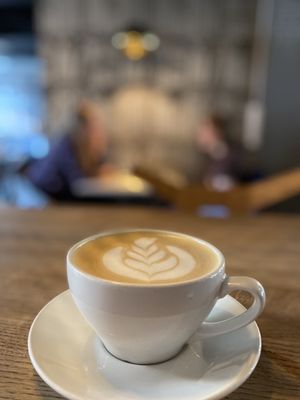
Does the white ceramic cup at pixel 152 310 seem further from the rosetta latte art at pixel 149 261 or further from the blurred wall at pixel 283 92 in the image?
the blurred wall at pixel 283 92

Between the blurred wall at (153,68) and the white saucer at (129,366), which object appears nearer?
the white saucer at (129,366)

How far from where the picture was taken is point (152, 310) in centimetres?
40

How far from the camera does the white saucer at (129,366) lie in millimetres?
382

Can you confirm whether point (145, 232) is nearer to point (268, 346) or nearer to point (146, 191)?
point (268, 346)

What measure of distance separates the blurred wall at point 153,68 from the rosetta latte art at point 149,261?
293 cm

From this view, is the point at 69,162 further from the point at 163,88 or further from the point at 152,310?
the point at 152,310

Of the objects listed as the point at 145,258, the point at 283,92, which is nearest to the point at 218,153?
the point at 283,92

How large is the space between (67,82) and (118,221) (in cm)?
276

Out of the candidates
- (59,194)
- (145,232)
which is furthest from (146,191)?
(145,232)

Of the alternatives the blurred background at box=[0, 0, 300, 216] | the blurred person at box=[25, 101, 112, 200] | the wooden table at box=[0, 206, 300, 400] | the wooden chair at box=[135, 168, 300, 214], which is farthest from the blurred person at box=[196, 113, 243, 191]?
the wooden table at box=[0, 206, 300, 400]

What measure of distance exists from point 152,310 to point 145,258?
8cm

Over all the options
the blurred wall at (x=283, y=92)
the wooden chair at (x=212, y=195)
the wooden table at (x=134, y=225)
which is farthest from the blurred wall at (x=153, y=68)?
the wooden table at (x=134, y=225)

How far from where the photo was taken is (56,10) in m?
3.31

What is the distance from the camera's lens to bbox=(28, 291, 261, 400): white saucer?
38cm
